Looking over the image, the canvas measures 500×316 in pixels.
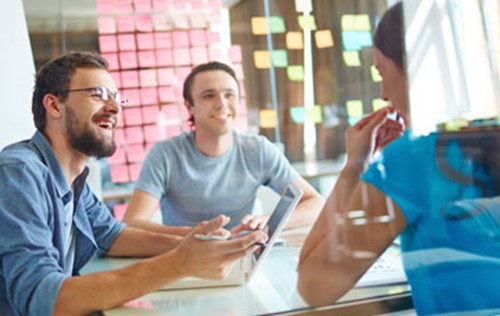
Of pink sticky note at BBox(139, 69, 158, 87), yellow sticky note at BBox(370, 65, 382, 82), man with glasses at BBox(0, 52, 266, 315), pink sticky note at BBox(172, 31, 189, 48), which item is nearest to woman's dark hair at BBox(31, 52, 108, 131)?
man with glasses at BBox(0, 52, 266, 315)

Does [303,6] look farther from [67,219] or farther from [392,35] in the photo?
[67,219]

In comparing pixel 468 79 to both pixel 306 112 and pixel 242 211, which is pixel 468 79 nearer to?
pixel 306 112

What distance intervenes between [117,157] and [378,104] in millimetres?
548

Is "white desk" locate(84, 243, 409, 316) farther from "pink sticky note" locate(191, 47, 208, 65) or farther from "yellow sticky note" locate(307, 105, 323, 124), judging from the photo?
"pink sticky note" locate(191, 47, 208, 65)

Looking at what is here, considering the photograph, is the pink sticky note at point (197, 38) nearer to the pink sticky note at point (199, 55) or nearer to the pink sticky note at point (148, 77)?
the pink sticky note at point (199, 55)

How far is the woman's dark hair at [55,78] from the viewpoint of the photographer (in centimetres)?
97

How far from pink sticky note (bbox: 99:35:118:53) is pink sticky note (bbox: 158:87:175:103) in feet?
0.42

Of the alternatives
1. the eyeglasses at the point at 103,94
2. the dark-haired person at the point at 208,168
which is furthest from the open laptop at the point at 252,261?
the eyeglasses at the point at 103,94

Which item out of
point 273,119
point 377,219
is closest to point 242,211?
point 273,119

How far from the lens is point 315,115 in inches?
41.8

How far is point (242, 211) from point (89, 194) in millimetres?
343

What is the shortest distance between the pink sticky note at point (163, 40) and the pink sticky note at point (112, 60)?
10 cm

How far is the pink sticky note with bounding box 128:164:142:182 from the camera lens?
3.76 feet

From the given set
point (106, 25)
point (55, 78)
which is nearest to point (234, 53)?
point (106, 25)
